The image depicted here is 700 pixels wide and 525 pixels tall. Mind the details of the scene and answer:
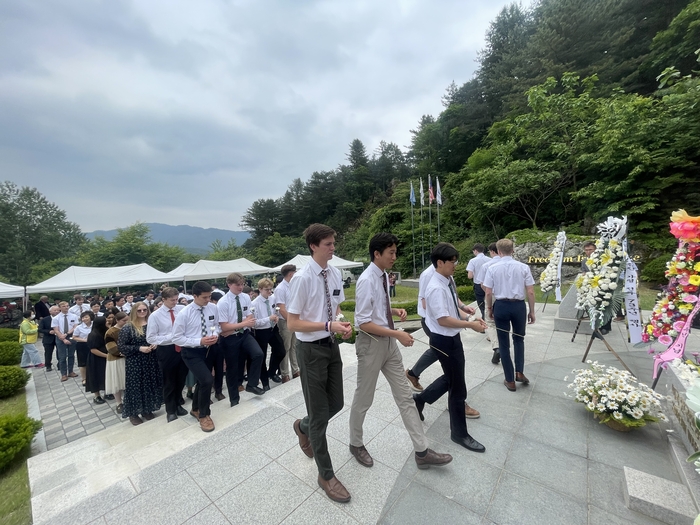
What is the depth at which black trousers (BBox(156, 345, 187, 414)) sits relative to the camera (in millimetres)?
3775

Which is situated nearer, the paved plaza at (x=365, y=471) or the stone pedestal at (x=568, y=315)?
the paved plaza at (x=365, y=471)

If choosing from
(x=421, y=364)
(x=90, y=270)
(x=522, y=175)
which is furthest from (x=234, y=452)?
(x=522, y=175)

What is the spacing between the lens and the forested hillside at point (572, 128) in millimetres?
12344

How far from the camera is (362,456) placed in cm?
253

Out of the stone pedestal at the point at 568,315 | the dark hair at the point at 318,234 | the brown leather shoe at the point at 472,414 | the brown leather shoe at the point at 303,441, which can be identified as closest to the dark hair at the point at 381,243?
the dark hair at the point at 318,234

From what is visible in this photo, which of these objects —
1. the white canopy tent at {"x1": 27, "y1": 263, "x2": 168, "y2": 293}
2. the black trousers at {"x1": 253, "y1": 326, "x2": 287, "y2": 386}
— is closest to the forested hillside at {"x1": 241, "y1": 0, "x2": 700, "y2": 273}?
the black trousers at {"x1": 253, "y1": 326, "x2": 287, "y2": 386}

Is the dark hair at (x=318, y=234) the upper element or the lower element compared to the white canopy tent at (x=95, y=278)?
upper

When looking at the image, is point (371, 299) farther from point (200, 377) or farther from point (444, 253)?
point (200, 377)

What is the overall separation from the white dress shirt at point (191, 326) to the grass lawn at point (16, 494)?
1669 millimetres

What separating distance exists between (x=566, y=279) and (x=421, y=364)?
44.9ft

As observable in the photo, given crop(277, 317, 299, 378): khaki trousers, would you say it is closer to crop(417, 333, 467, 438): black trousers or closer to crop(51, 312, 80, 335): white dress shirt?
crop(417, 333, 467, 438): black trousers

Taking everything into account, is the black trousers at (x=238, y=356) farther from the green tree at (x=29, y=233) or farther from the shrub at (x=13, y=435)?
the green tree at (x=29, y=233)

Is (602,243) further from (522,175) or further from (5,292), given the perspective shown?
(5,292)

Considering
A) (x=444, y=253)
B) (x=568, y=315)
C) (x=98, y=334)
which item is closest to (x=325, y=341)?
(x=444, y=253)
